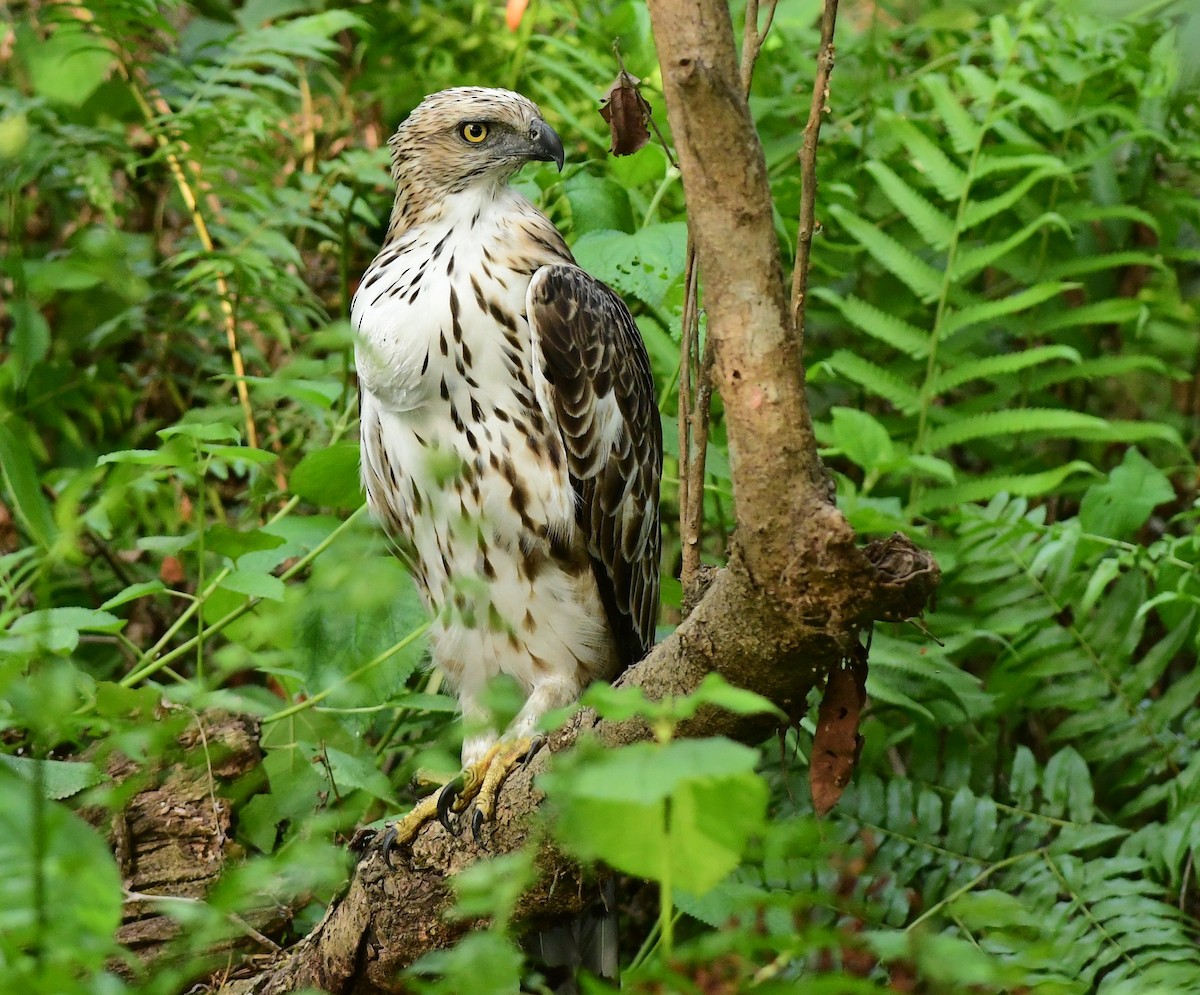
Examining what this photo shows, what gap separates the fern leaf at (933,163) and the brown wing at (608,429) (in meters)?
1.70

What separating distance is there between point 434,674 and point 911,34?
12.0 feet

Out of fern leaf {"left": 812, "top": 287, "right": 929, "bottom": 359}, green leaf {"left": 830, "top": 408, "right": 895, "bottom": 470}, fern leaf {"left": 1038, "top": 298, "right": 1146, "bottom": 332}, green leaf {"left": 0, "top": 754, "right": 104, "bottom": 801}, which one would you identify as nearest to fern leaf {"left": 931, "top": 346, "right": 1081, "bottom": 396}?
fern leaf {"left": 812, "top": 287, "right": 929, "bottom": 359}

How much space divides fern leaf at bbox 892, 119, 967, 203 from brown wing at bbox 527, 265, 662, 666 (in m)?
1.70

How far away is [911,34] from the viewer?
19.2 ft

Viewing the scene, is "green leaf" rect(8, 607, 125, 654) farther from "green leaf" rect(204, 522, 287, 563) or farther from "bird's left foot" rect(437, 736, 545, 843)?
"bird's left foot" rect(437, 736, 545, 843)

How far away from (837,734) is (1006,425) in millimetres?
2621

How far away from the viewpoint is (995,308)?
4648mm

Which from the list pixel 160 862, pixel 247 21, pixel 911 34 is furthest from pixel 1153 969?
pixel 247 21

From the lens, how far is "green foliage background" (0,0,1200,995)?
3227mm

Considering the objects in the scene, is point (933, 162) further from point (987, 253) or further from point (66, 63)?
point (66, 63)

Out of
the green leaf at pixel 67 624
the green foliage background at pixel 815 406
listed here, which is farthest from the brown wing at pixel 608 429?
the green leaf at pixel 67 624

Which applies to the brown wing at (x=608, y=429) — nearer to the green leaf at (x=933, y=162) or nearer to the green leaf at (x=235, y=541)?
the green leaf at (x=235, y=541)

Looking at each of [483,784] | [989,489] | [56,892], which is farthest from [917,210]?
[56,892]

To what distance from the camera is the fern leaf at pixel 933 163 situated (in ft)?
15.7
